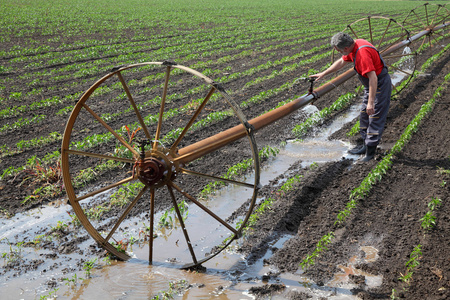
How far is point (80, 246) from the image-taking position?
4.11 m

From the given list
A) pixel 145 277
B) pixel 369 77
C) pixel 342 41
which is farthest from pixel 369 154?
pixel 145 277

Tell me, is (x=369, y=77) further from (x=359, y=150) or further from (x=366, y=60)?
(x=359, y=150)

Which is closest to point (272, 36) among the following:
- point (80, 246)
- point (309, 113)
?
point (309, 113)

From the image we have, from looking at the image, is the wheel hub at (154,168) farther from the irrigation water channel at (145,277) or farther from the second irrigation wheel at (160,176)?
the irrigation water channel at (145,277)

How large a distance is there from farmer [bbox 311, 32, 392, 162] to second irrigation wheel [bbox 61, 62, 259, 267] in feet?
5.34

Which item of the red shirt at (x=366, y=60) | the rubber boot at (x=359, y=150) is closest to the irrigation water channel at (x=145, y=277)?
the red shirt at (x=366, y=60)

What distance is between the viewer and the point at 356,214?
4.43 meters

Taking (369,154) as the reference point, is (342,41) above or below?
above

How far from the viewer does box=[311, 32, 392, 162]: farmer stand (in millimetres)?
4969

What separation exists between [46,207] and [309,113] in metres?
5.12

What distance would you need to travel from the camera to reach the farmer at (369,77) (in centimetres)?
497

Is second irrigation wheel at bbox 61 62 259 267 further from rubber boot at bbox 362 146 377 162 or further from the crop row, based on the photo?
rubber boot at bbox 362 146 377 162

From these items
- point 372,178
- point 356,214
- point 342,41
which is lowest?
point 356,214

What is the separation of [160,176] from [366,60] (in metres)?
3.03
